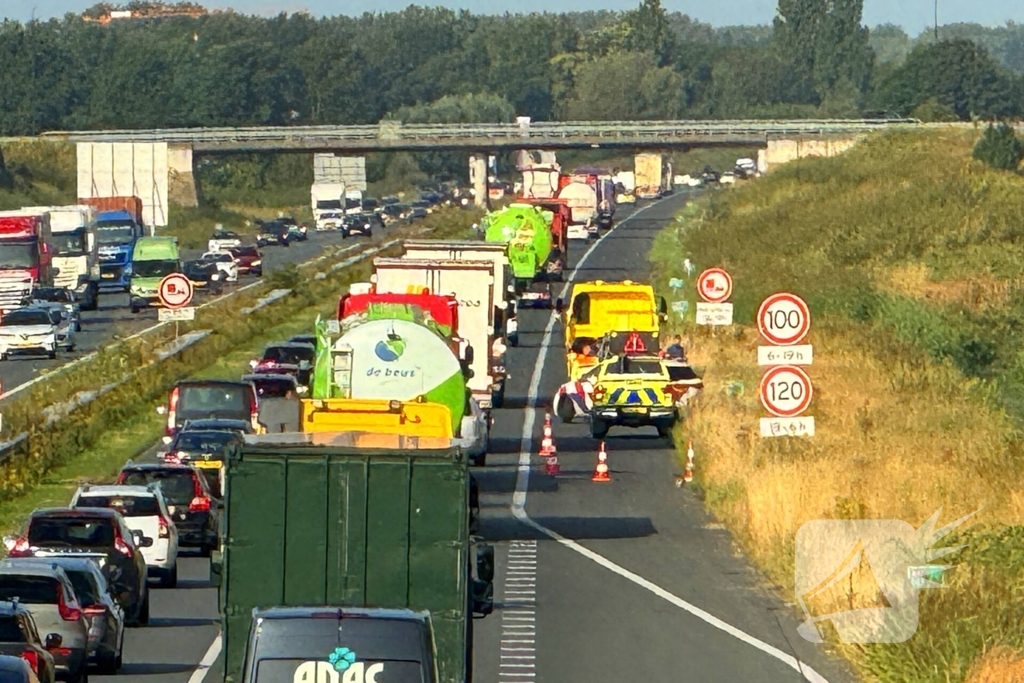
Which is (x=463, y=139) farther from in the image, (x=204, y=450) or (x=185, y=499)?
(x=185, y=499)

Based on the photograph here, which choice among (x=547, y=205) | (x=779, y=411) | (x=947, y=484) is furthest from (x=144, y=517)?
(x=547, y=205)

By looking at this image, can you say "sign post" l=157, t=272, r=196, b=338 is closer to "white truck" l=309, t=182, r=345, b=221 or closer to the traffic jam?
the traffic jam

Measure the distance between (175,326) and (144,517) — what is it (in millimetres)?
34024

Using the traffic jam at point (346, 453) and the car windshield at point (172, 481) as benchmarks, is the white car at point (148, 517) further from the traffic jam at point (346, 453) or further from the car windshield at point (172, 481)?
the car windshield at point (172, 481)

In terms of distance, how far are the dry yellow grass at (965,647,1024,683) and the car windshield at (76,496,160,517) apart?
11.2 metres

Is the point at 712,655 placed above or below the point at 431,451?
below

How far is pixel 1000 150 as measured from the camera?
11019cm

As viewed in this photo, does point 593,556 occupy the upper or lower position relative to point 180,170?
upper

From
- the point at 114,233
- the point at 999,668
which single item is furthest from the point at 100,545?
the point at 114,233

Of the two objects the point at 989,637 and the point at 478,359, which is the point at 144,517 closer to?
the point at 989,637

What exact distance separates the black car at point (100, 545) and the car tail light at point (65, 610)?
10.5ft

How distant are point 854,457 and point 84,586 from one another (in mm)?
15128

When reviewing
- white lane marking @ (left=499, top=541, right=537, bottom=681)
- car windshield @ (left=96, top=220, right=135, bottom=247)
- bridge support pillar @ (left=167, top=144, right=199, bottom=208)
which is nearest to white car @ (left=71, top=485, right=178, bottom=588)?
white lane marking @ (left=499, top=541, right=537, bottom=681)

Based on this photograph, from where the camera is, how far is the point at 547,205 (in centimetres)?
8412
